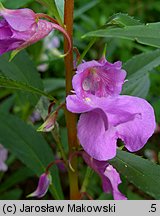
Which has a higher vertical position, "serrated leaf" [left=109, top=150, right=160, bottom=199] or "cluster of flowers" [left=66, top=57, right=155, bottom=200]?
"cluster of flowers" [left=66, top=57, right=155, bottom=200]

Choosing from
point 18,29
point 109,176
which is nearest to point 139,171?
point 109,176

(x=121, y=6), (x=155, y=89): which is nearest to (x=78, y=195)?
(x=155, y=89)

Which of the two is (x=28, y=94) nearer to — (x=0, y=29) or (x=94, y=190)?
(x=0, y=29)

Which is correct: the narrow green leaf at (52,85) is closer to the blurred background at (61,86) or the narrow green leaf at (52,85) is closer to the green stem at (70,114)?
the blurred background at (61,86)

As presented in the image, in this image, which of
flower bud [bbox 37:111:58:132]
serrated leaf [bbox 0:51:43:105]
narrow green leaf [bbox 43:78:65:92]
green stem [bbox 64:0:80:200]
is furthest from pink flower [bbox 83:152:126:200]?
narrow green leaf [bbox 43:78:65:92]

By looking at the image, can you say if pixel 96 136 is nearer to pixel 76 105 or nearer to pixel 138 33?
pixel 76 105

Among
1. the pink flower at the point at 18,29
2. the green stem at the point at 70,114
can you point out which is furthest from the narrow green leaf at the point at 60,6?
the pink flower at the point at 18,29

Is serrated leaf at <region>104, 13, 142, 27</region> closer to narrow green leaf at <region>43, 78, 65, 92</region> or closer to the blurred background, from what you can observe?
the blurred background
